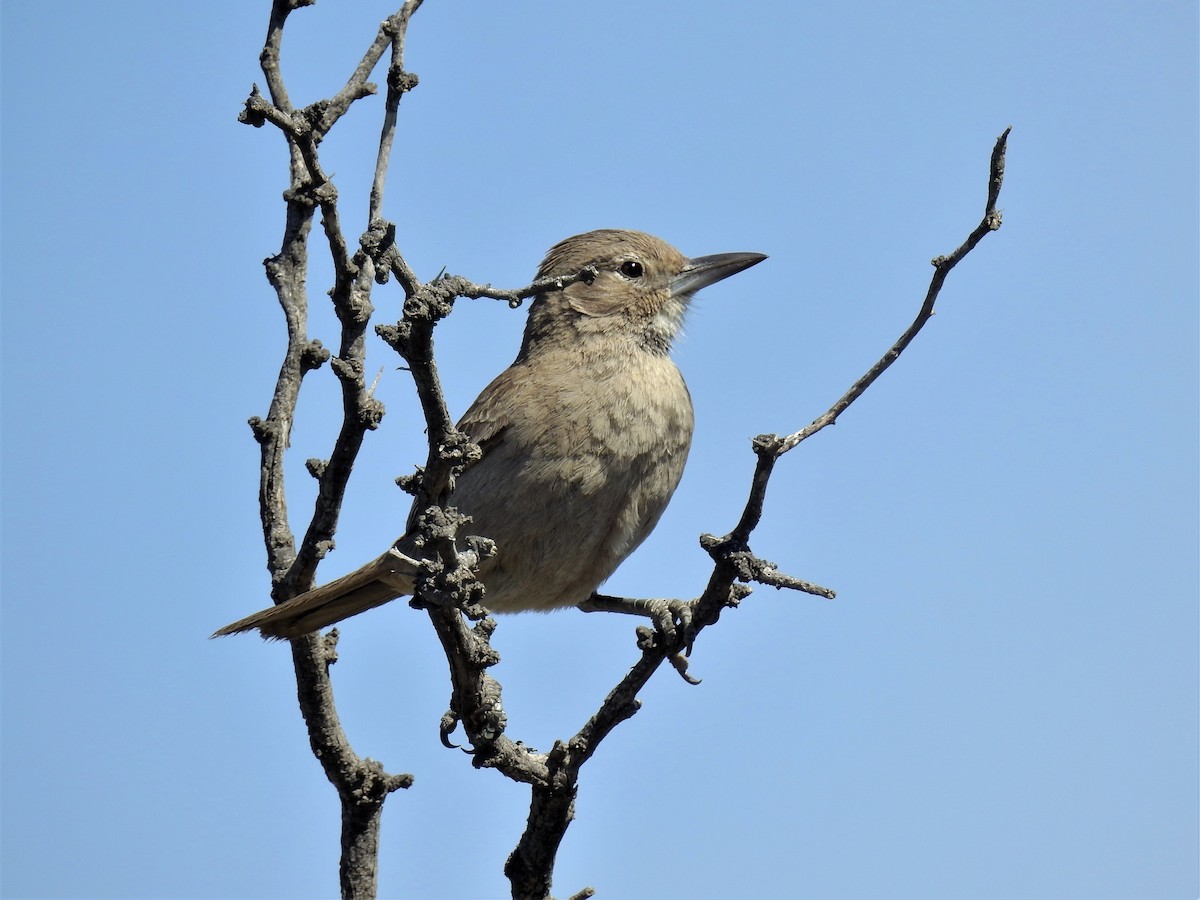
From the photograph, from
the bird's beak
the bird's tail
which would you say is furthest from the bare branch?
the bird's beak

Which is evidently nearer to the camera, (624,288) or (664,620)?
(664,620)

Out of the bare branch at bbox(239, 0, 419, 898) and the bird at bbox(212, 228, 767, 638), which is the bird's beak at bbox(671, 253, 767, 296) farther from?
the bare branch at bbox(239, 0, 419, 898)

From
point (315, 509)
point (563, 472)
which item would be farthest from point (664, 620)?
point (315, 509)

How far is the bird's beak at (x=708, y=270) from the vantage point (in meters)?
7.41

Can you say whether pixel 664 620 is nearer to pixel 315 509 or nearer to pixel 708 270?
pixel 315 509

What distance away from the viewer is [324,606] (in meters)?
6.23

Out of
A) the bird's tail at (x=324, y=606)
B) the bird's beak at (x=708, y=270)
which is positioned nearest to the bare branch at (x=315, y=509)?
the bird's tail at (x=324, y=606)

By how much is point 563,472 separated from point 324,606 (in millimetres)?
1322

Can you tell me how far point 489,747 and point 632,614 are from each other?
179 cm

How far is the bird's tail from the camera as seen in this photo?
6.00 m

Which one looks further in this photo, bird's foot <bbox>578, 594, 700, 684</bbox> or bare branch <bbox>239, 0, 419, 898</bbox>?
bare branch <bbox>239, 0, 419, 898</bbox>

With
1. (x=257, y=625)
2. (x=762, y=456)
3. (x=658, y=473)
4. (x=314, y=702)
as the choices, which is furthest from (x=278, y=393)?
(x=762, y=456)

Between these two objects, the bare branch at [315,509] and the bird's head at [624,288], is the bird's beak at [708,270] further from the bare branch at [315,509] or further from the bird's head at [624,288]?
the bare branch at [315,509]

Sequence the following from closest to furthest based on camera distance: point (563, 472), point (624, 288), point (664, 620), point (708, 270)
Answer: point (664, 620)
point (563, 472)
point (624, 288)
point (708, 270)
